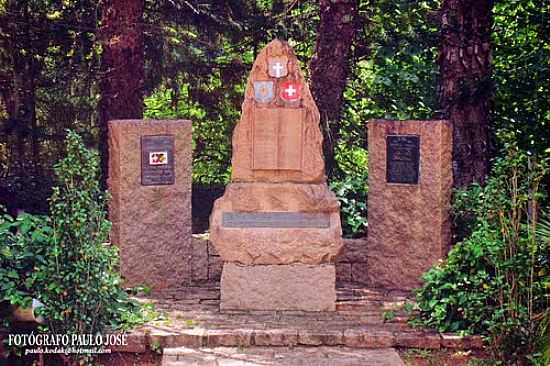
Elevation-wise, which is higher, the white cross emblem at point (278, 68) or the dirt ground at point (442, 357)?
the white cross emblem at point (278, 68)

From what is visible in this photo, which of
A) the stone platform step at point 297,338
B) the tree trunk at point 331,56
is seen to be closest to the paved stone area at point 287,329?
the stone platform step at point 297,338

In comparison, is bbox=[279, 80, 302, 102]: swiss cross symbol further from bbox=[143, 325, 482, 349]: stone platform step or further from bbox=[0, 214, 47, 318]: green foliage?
bbox=[0, 214, 47, 318]: green foliage

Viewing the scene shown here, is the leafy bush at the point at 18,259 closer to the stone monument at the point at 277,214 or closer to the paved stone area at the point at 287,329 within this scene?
the paved stone area at the point at 287,329

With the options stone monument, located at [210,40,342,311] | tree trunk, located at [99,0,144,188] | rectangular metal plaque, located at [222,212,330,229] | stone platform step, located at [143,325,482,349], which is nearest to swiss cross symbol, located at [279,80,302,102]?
stone monument, located at [210,40,342,311]

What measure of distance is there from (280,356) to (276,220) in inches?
66.6

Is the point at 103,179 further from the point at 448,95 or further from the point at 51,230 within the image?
the point at 51,230

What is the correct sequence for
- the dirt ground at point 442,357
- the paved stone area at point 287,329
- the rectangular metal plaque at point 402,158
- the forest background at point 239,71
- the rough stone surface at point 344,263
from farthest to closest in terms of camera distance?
1. the forest background at point 239,71
2. the rough stone surface at point 344,263
3. the rectangular metal plaque at point 402,158
4. the paved stone area at point 287,329
5. the dirt ground at point 442,357

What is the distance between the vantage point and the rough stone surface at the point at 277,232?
859cm

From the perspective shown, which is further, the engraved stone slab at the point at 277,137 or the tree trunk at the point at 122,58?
the tree trunk at the point at 122,58

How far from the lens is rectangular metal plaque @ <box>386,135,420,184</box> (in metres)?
9.46

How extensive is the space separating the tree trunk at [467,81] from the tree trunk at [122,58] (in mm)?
3946

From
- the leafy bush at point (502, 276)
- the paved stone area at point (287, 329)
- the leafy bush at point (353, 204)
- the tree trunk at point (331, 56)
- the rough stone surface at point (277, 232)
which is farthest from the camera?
the tree trunk at point (331, 56)

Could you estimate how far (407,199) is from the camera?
9523mm

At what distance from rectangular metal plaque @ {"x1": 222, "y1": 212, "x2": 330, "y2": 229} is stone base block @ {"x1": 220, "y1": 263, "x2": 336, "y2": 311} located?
1.22 feet
